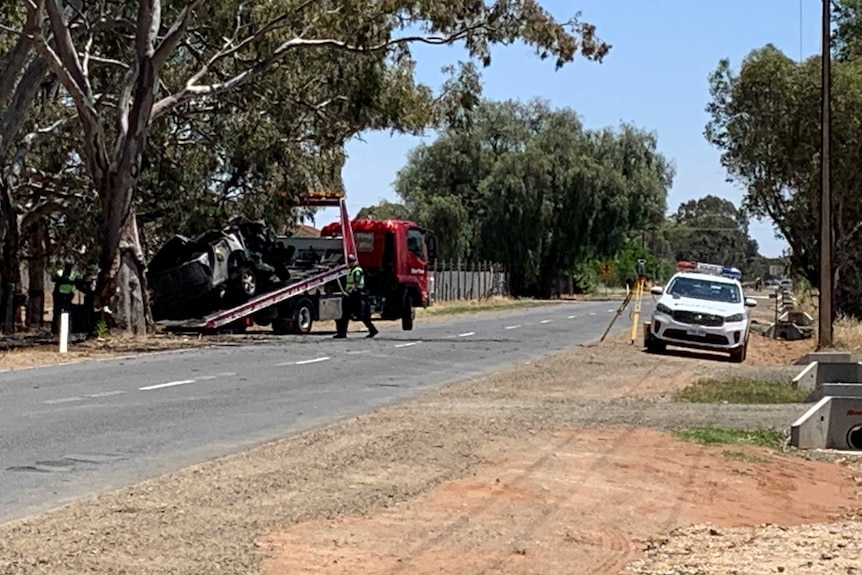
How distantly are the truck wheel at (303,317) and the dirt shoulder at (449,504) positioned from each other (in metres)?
19.1

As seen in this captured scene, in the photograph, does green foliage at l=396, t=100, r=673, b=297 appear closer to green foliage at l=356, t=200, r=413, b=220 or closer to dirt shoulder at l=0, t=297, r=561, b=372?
green foliage at l=356, t=200, r=413, b=220

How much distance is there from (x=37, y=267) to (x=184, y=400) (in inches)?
1084

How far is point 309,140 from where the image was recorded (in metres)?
41.8

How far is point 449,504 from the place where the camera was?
9.48m

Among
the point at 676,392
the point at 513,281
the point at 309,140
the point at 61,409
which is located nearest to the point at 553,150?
the point at 513,281

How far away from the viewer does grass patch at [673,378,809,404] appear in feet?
62.3

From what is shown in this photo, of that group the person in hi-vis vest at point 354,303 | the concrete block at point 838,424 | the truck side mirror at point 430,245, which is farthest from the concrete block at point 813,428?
the truck side mirror at point 430,245

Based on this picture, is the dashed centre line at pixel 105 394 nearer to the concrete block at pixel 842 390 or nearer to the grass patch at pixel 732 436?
the grass patch at pixel 732 436

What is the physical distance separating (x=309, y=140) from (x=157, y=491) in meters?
32.6

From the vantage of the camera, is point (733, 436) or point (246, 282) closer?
point (733, 436)

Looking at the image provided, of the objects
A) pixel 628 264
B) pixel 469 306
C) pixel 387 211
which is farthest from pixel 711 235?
pixel 469 306

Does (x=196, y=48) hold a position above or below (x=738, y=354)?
above

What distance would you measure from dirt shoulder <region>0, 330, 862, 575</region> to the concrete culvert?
901 millimetres

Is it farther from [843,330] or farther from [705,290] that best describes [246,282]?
[843,330]
